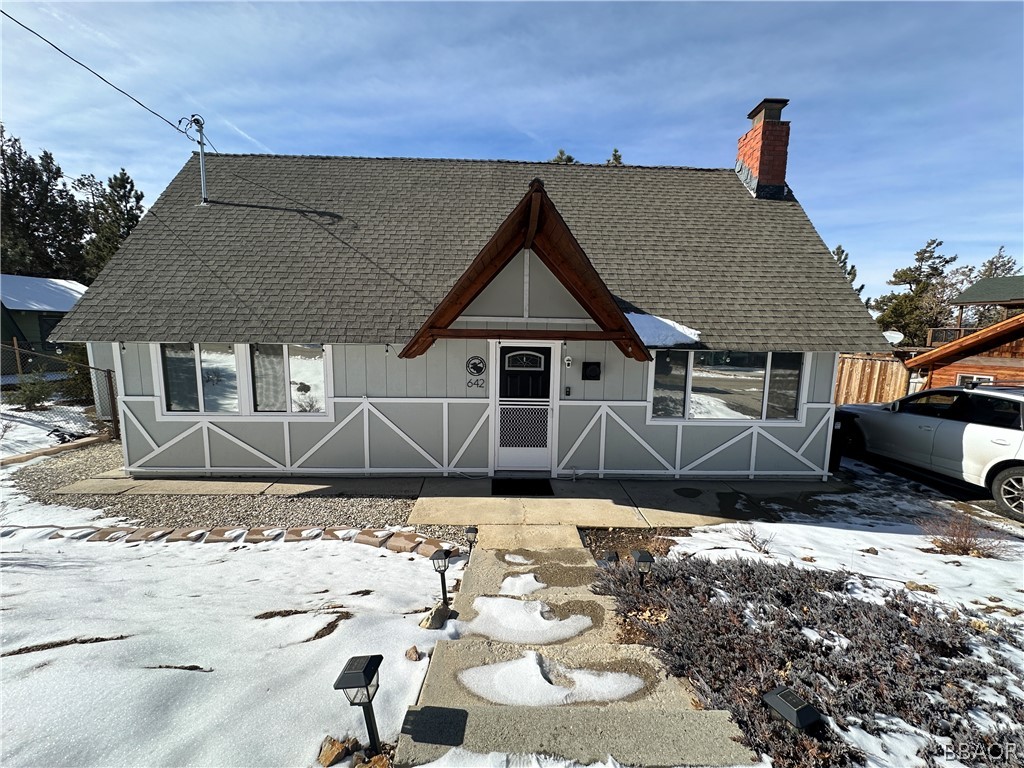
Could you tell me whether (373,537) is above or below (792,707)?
below

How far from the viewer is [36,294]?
75.0 ft

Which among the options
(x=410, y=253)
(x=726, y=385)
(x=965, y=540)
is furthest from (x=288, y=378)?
(x=965, y=540)

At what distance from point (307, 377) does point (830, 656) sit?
25.9 feet

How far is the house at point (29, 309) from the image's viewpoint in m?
21.0

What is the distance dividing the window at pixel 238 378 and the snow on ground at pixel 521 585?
492cm

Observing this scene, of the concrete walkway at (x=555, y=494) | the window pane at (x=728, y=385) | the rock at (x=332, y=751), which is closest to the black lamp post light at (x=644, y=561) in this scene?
the concrete walkway at (x=555, y=494)

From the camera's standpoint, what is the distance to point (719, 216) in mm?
10383

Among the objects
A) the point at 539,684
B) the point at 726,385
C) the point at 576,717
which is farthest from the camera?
the point at 726,385

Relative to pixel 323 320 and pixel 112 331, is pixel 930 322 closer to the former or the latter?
pixel 323 320

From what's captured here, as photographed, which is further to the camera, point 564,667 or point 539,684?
point 564,667

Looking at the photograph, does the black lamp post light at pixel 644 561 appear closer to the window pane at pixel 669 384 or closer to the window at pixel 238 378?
the window pane at pixel 669 384

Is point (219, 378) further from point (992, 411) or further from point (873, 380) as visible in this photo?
point (873, 380)

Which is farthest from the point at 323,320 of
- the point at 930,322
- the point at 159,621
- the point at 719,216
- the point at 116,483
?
the point at 930,322

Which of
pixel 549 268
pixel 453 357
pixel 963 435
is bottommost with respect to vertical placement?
pixel 963 435
